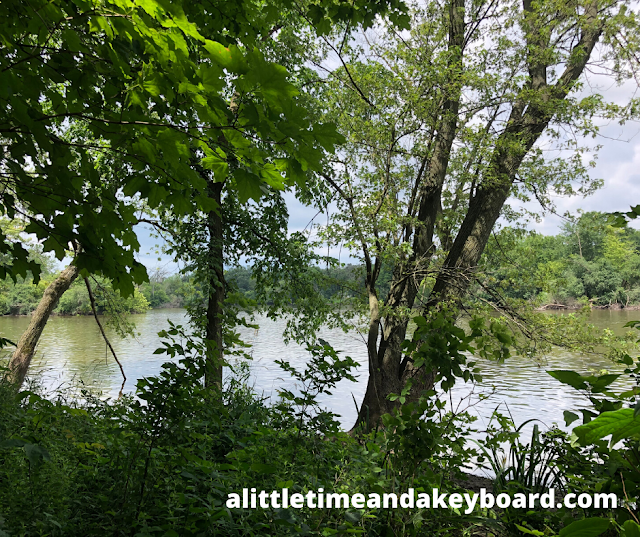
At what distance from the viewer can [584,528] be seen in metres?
0.85

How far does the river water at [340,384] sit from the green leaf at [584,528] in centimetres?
386

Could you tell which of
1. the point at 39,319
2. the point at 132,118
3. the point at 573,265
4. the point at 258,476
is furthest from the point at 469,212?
the point at 573,265

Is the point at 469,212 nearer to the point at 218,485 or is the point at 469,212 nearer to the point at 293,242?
the point at 293,242

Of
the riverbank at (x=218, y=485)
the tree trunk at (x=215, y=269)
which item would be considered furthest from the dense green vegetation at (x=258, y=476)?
the tree trunk at (x=215, y=269)

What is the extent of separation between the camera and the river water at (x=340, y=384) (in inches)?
332

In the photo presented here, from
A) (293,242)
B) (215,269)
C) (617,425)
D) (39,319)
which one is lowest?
(617,425)

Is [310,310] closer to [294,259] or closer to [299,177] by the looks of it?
[294,259]

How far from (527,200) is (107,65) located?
7385 mm

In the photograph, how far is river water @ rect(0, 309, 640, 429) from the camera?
8.42m

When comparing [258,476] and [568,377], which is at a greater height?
[568,377]

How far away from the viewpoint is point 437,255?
653 centimetres

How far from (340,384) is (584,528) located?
10022 millimetres

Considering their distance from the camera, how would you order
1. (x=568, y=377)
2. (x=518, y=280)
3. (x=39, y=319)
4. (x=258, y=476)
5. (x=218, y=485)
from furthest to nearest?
1. (x=39, y=319)
2. (x=518, y=280)
3. (x=258, y=476)
4. (x=218, y=485)
5. (x=568, y=377)

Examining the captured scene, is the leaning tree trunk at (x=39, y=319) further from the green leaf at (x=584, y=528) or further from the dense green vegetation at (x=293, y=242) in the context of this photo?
the green leaf at (x=584, y=528)
